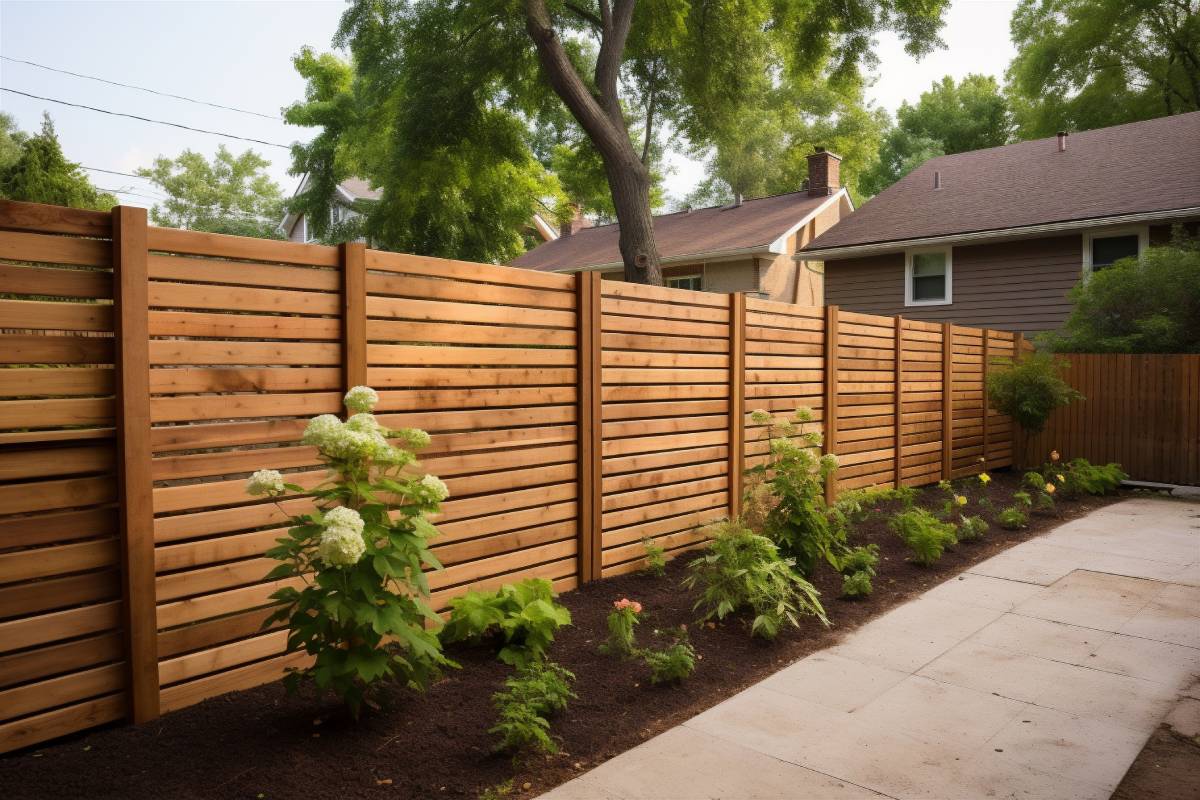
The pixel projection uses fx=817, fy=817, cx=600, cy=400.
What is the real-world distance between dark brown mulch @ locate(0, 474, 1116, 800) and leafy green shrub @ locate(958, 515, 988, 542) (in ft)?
11.6

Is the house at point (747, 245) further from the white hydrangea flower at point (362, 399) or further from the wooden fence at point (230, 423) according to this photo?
the white hydrangea flower at point (362, 399)

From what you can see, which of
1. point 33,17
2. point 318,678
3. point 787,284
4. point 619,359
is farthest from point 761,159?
point 318,678

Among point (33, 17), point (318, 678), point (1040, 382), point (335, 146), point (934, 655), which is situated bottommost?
point (934, 655)

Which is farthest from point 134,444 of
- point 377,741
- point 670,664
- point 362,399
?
point 670,664

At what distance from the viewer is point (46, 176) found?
11039 mm

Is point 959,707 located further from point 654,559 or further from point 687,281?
point 687,281

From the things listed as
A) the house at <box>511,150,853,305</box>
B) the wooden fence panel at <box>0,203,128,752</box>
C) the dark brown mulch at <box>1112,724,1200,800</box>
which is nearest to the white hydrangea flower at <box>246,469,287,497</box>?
the wooden fence panel at <box>0,203,128,752</box>

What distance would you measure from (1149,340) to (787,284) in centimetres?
1130

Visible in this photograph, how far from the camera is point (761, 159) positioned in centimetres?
3991

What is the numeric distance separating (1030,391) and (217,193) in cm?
5294

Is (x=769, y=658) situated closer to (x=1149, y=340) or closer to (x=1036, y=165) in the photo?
(x=1149, y=340)

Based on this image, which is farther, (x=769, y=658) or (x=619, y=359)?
(x=619, y=359)

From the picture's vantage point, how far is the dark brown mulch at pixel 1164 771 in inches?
114

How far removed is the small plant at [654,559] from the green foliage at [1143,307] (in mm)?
9264
